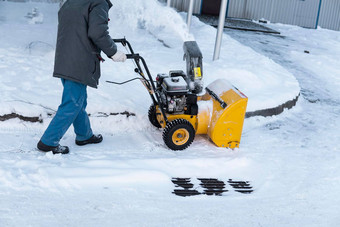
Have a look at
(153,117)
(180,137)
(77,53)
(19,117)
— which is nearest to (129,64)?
(153,117)

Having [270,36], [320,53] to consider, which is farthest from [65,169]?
[270,36]

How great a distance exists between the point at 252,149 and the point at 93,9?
2267 millimetres

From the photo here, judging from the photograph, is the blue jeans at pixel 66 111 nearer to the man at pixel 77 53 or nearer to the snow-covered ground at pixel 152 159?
the man at pixel 77 53

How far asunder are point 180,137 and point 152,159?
485mm

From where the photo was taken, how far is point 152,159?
3.97m

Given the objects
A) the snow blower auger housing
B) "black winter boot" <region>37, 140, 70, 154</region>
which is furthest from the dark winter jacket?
"black winter boot" <region>37, 140, 70, 154</region>

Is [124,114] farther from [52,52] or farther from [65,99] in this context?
[52,52]

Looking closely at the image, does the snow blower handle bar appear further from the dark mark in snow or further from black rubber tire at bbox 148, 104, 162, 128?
the dark mark in snow

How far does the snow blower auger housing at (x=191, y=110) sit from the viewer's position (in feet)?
13.8

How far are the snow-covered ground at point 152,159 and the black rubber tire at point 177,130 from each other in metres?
0.08

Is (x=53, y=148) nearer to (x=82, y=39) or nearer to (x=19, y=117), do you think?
(x=19, y=117)

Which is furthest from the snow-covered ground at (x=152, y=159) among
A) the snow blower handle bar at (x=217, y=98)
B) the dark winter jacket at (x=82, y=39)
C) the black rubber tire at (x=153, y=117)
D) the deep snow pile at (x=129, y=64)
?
the dark winter jacket at (x=82, y=39)

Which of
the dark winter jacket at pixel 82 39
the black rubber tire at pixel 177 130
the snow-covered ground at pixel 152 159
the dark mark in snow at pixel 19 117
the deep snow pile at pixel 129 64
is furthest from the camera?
the deep snow pile at pixel 129 64

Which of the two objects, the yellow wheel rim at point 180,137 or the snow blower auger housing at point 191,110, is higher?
the snow blower auger housing at point 191,110
